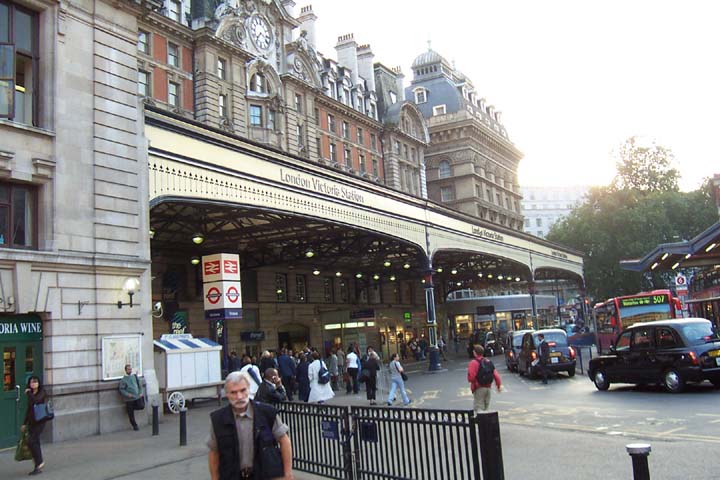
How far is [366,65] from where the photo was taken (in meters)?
62.5

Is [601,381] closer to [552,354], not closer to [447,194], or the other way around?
[552,354]

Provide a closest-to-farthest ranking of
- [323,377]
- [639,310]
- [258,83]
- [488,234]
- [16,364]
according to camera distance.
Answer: [16,364] → [323,377] → [639,310] → [258,83] → [488,234]

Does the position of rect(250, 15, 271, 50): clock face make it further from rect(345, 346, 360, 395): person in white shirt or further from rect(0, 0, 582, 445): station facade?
rect(345, 346, 360, 395): person in white shirt

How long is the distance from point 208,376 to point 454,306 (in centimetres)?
4686

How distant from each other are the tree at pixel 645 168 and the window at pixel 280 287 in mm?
46847

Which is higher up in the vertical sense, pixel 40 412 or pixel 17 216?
pixel 17 216

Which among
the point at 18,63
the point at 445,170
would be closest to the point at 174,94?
the point at 18,63

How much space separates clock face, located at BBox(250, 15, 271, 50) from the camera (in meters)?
42.6

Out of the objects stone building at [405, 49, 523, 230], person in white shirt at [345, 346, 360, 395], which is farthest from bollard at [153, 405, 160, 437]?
stone building at [405, 49, 523, 230]

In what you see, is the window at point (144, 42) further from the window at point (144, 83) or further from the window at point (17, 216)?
the window at point (17, 216)

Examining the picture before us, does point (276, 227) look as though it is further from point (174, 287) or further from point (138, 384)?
point (138, 384)

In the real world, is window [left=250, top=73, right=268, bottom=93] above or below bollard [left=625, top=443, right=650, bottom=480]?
above

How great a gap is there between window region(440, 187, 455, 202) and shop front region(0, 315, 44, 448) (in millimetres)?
59531

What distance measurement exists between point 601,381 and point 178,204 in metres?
14.6
